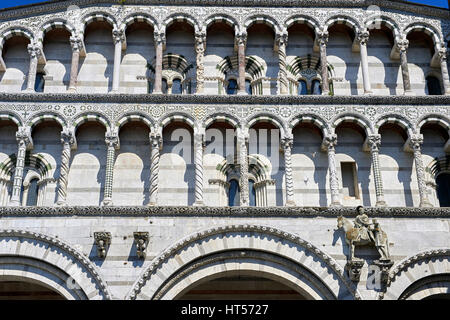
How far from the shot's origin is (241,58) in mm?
18031

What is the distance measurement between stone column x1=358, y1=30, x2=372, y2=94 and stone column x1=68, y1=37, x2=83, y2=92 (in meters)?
7.19

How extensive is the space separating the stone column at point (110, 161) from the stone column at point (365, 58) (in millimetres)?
6290

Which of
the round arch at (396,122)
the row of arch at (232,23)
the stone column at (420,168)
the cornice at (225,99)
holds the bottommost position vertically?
the stone column at (420,168)

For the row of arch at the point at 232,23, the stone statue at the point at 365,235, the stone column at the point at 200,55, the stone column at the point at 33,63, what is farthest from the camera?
the row of arch at the point at 232,23

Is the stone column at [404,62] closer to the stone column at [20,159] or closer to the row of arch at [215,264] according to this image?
the row of arch at [215,264]

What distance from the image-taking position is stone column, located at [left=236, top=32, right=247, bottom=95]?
17.6 meters

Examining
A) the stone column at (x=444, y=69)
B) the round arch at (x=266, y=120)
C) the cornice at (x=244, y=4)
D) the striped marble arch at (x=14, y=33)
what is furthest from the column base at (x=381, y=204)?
the striped marble arch at (x=14, y=33)

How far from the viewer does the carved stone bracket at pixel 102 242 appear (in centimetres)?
1499

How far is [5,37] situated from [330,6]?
335 inches

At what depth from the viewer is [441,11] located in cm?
1870

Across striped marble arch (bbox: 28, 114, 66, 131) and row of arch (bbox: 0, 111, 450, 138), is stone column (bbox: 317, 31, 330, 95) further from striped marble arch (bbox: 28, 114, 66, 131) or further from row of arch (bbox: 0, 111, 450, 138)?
striped marble arch (bbox: 28, 114, 66, 131)

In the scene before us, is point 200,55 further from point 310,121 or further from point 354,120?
point 354,120

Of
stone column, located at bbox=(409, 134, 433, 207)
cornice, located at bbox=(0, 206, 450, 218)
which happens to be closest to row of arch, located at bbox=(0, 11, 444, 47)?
stone column, located at bbox=(409, 134, 433, 207)
